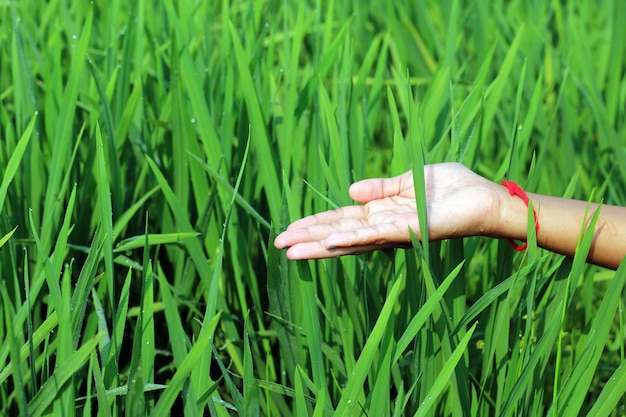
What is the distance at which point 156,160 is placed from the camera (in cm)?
127

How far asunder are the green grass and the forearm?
0.11 feet

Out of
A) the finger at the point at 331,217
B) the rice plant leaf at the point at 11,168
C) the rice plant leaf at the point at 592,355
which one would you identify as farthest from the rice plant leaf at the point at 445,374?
the rice plant leaf at the point at 11,168

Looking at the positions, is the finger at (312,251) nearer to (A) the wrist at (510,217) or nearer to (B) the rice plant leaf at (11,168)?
(A) the wrist at (510,217)

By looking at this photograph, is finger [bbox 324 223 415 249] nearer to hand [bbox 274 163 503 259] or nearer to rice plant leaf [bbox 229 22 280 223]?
hand [bbox 274 163 503 259]

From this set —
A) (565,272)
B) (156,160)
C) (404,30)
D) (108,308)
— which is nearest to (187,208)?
(156,160)

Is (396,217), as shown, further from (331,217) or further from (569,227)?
(569,227)

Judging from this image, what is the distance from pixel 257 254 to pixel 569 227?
508mm

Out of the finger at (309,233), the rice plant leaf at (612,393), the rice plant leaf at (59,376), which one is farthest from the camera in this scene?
the finger at (309,233)

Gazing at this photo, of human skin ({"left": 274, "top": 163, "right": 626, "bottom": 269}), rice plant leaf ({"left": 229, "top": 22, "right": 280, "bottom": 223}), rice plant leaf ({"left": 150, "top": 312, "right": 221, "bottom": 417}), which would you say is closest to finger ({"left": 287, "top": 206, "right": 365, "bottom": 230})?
human skin ({"left": 274, "top": 163, "right": 626, "bottom": 269})

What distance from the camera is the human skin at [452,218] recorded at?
886mm

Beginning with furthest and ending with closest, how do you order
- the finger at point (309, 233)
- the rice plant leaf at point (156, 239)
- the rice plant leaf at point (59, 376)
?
the rice plant leaf at point (156, 239)
the finger at point (309, 233)
the rice plant leaf at point (59, 376)

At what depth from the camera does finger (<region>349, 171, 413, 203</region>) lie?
3.25 ft

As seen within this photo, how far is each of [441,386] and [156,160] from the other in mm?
681

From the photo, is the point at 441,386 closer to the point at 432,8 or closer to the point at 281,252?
the point at 281,252
